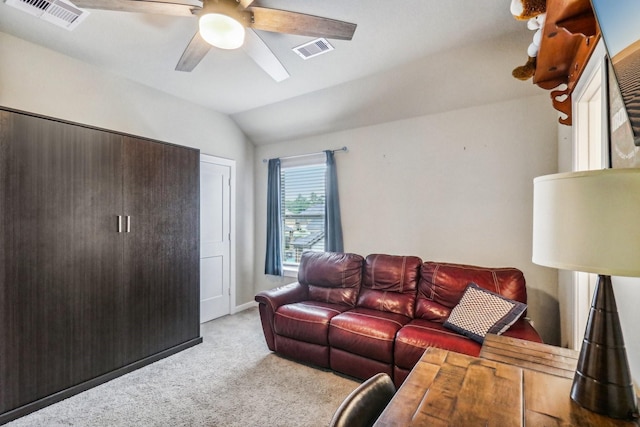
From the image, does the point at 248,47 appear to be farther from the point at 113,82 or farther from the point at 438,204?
the point at 438,204

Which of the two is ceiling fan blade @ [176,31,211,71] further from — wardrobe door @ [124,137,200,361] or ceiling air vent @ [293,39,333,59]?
wardrobe door @ [124,137,200,361]

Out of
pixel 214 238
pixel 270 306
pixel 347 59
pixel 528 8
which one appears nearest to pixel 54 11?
pixel 347 59

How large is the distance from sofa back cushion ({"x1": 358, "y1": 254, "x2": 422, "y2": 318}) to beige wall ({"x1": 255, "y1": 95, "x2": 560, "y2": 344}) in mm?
452

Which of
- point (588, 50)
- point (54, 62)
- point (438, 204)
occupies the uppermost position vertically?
point (54, 62)

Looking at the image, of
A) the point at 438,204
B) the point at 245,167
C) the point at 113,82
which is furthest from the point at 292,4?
the point at 245,167

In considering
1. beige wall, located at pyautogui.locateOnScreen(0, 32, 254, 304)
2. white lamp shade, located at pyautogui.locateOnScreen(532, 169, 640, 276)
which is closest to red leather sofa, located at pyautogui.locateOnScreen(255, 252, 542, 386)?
white lamp shade, located at pyautogui.locateOnScreen(532, 169, 640, 276)

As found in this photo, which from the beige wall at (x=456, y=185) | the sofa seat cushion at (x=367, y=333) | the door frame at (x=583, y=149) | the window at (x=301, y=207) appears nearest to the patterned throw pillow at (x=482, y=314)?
the door frame at (x=583, y=149)

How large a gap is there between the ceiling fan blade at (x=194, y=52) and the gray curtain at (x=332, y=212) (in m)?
2.05

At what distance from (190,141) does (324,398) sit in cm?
323

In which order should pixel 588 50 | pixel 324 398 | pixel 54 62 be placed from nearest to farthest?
pixel 588 50
pixel 324 398
pixel 54 62

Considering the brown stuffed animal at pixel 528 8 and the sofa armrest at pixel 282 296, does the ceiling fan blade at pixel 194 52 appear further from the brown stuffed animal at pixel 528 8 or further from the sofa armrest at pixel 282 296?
the sofa armrest at pixel 282 296

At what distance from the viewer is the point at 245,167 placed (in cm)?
461

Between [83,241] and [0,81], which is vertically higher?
[0,81]

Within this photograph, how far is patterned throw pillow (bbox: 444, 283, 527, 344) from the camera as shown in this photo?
2.20 metres
